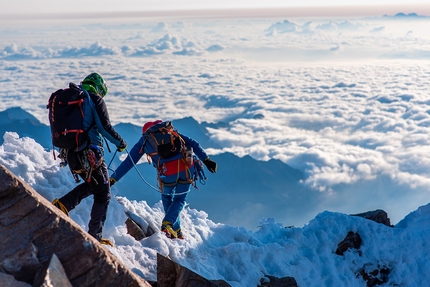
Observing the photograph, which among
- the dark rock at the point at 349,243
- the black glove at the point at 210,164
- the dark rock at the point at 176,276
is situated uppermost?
the black glove at the point at 210,164

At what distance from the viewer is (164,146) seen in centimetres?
883

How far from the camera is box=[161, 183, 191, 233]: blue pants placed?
361 inches

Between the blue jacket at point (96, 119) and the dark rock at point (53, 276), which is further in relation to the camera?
the blue jacket at point (96, 119)

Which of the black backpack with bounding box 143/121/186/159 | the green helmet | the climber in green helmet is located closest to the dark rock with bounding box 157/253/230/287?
the climber in green helmet

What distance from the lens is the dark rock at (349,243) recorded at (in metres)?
10.4

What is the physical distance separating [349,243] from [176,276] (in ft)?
16.3

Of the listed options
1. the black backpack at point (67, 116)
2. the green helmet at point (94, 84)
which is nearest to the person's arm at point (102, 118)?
the black backpack at point (67, 116)

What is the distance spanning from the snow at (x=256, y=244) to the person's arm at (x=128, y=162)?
824 mm

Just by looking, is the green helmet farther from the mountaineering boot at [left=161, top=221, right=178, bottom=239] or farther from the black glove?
the mountaineering boot at [left=161, top=221, right=178, bottom=239]

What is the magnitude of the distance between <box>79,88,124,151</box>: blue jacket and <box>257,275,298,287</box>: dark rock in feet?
13.5

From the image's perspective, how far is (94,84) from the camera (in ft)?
23.9

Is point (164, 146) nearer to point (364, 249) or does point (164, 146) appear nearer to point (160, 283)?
point (160, 283)

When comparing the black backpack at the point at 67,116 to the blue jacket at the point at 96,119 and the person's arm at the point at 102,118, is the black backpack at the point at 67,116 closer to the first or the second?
the blue jacket at the point at 96,119

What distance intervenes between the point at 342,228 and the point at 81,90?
7129 mm
